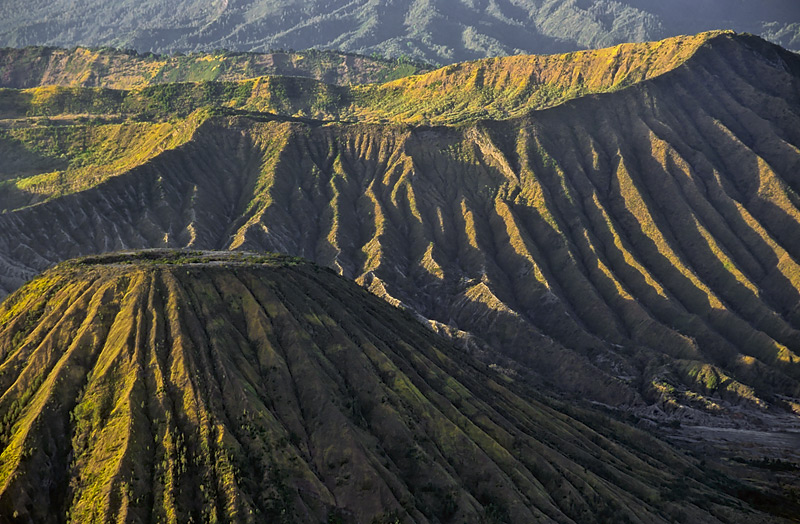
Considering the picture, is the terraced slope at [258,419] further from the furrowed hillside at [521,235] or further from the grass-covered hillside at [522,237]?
the furrowed hillside at [521,235]

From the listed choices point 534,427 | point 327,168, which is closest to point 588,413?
point 534,427

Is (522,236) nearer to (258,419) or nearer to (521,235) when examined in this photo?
(521,235)

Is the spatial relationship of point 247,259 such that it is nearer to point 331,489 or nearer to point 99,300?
point 99,300

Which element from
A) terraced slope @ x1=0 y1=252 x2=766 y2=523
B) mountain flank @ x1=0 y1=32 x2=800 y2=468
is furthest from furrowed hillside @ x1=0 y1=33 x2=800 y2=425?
terraced slope @ x1=0 y1=252 x2=766 y2=523

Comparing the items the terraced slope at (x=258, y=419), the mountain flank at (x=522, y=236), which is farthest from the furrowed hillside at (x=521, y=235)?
the terraced slope at (x=258, y=419)

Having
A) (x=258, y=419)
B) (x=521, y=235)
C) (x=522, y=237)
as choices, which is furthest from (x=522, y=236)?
(x=258, y=419)
